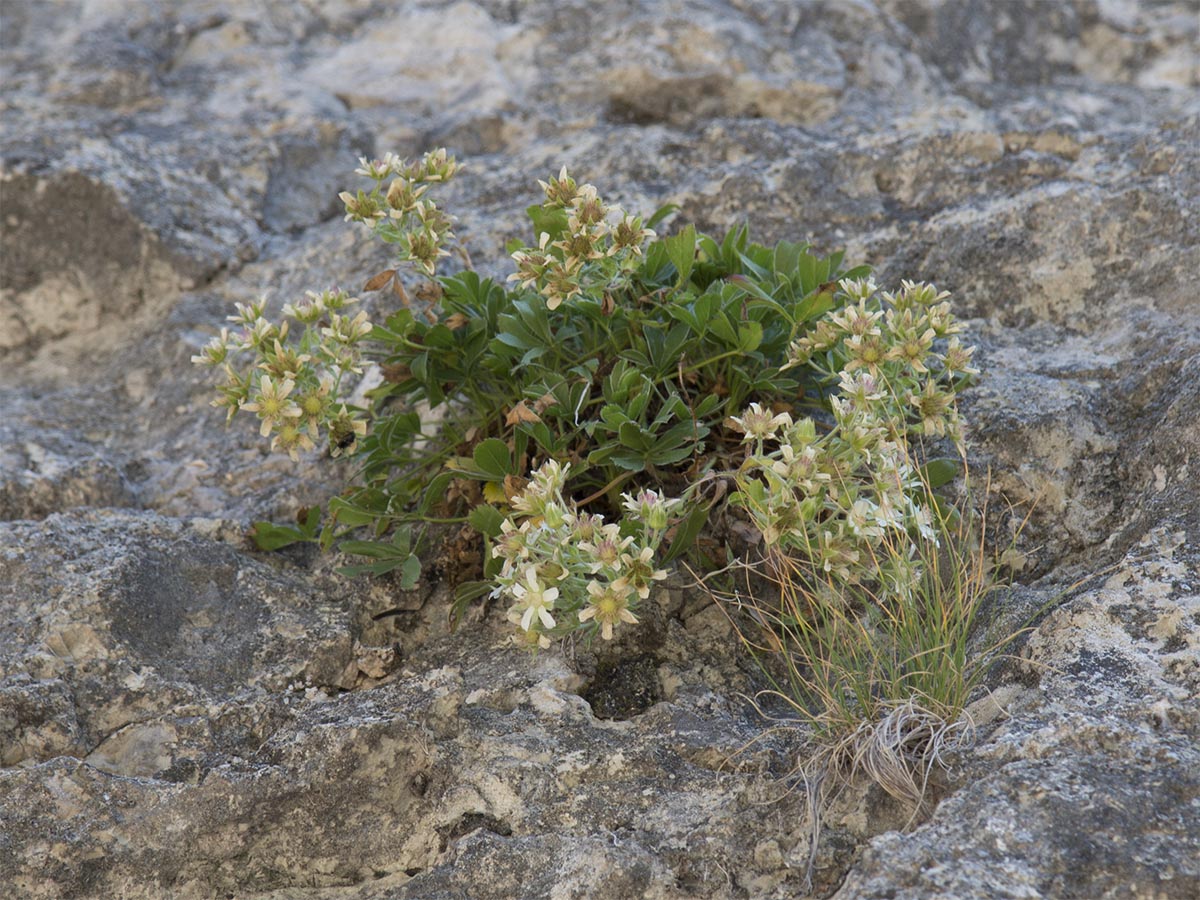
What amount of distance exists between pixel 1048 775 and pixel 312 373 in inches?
68.4

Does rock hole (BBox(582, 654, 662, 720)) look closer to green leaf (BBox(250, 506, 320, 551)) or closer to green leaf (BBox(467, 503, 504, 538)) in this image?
green leaf (BBox(467, 503, 504, 538))

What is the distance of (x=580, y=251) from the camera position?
8.32ft

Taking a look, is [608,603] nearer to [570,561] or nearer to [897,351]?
[570,561]

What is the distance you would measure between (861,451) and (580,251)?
0.73 meters

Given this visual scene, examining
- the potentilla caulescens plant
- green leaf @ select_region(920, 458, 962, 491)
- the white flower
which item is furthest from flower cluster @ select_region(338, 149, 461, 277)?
green leaf @ select_region(920, 458, 962, 491)

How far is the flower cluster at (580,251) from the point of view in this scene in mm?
2525

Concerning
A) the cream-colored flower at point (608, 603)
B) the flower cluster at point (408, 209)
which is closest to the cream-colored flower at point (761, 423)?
the cream-colored flower at point (608, 603)

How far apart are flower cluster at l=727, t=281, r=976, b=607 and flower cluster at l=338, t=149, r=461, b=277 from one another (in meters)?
0.88

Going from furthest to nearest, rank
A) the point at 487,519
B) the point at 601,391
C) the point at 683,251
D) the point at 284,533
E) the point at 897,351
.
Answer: the point at 284,533 → the point at 601,391 → the point at 683,251 → the point at 487,519 → the point at 897,351

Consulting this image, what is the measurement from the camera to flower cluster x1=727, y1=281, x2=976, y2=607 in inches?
88.0

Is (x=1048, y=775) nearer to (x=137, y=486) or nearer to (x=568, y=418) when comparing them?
(x=568, y=418)

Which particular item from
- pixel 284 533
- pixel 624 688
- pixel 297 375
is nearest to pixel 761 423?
pixel 624 688

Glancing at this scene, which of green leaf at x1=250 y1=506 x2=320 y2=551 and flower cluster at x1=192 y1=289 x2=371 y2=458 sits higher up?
flower cluster at x1=192 y1=289 x2=371 y2=458

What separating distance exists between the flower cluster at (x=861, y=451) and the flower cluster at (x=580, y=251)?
1.46 feet
